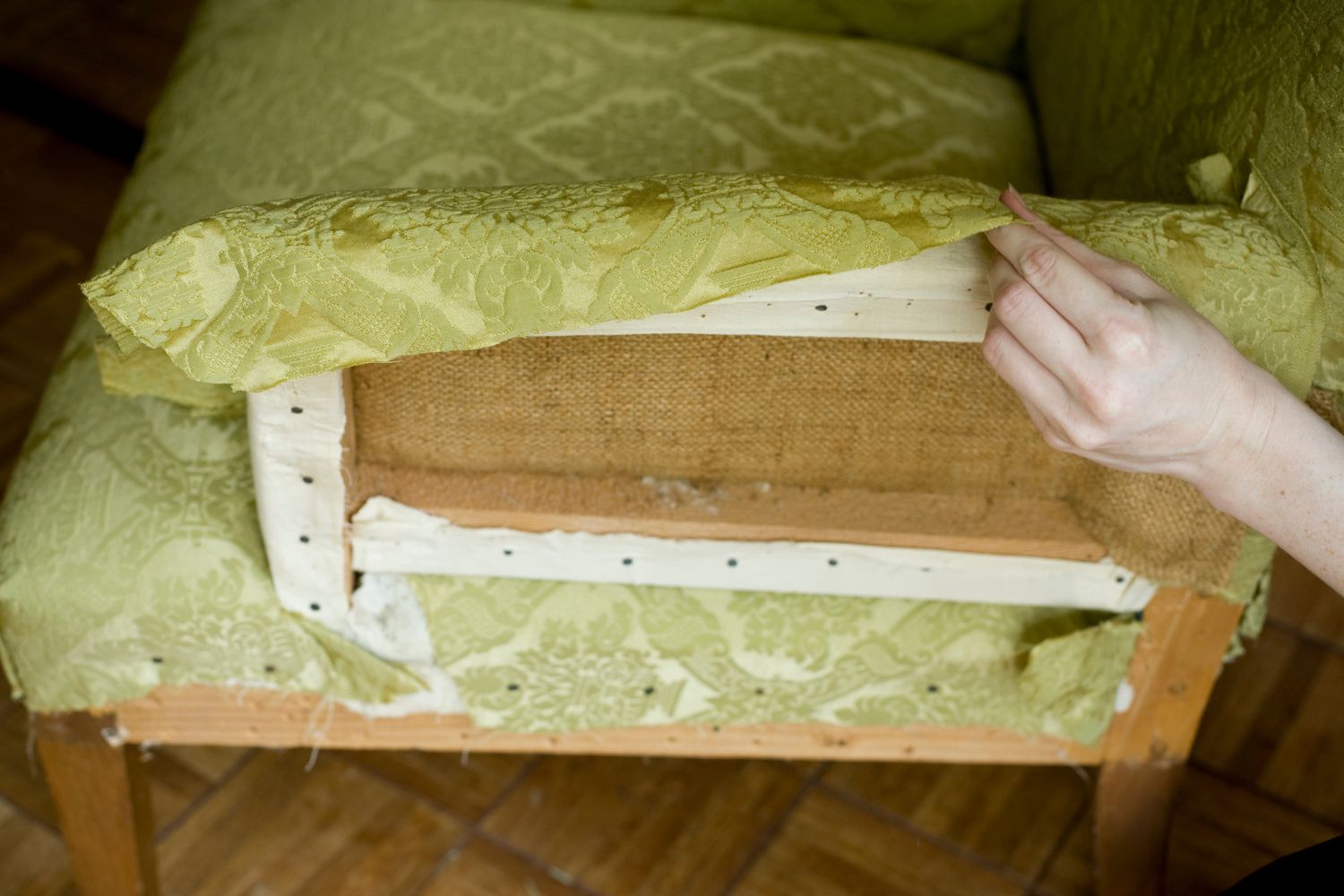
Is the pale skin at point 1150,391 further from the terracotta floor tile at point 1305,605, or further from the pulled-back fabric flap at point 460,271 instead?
the terracotta floor tile at point 1305,605

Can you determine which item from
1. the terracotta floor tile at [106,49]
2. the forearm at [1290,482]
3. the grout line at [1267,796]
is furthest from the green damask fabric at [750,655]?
the terracotta floor tile at [106,49]

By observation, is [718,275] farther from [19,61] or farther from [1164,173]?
[19,61]

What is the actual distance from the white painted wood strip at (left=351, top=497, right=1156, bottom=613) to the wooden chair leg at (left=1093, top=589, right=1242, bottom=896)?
0.12 ft

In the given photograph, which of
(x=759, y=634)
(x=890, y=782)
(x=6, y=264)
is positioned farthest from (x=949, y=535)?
(x=6, y=264)

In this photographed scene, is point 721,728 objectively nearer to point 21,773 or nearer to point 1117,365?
point 1117,365

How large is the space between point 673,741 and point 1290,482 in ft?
1.44

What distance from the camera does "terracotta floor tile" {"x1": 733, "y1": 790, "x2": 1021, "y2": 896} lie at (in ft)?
3.35

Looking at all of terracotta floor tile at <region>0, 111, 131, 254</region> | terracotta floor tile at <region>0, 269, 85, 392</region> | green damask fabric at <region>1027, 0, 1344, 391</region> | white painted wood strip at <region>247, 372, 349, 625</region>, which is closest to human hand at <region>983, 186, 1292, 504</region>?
green damask fabric at <region>1027, 0, 1344, 391</region>

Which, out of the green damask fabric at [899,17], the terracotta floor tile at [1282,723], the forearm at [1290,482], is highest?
the forearm at [1290,482]

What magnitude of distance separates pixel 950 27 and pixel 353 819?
83cm

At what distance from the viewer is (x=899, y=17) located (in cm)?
110

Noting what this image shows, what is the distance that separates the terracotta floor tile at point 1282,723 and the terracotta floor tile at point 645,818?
15.7 inches

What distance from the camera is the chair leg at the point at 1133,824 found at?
0.86 meters

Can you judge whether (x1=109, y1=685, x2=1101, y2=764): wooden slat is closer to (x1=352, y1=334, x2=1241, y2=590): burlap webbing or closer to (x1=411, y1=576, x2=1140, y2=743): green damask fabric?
(x1=411, y1=576, x2=1140, y2=743): green damask fabric
